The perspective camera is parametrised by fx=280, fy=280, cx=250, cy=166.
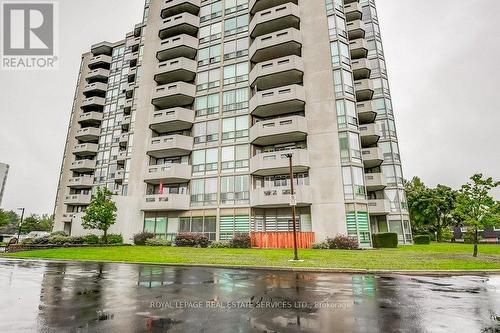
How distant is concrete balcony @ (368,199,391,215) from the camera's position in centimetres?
3462

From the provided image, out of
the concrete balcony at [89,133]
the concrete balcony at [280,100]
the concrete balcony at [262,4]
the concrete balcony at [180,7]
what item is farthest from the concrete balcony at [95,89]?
the concrete balcony at [280,100]

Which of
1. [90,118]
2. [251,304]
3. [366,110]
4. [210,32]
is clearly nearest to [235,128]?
[210,32]

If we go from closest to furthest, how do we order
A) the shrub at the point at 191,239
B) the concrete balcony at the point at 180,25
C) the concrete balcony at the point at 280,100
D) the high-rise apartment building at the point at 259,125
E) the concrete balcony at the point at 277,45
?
the high-rise apartment building at the point at 259,125
the shrub at the point at 191,239
the concrete balcony at the point at 280,100
the concrete balcony at the point at 277,45
the concrete balcony at the point at 180,25

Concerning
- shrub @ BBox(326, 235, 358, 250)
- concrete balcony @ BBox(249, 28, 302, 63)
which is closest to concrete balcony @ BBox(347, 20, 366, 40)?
concrete balcony @ BBox(249, 28, 302, 63)

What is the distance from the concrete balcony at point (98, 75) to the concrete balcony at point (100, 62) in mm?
2022

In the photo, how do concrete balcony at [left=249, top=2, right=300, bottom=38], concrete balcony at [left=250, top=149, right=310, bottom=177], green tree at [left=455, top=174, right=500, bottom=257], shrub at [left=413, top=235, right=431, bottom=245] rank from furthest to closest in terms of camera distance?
shrub at [left=413, top=235, right=431, bottom=245], concrete balcony at [left=249, top=2, right=300, bottom=38], concrete balcony at [left=250, top=149, right=310, bottom=177], green tree at [left=455, top=174, right=500, bottom=257]

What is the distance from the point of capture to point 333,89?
2912 centimetres

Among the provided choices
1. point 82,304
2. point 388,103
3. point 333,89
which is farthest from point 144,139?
point 388,103

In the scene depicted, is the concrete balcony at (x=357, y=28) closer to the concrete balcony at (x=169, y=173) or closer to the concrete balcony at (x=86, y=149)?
the concrete balcony at (x=169, y=173)

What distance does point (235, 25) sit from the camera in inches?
1453

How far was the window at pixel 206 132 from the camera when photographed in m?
33.5

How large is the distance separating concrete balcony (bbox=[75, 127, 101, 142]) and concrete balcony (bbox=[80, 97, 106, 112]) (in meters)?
5.27

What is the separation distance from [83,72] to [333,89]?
58247mm

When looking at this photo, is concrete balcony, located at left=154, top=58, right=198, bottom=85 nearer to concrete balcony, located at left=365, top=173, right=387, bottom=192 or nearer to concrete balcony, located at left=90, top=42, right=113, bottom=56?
concrete balcony, located at left=365, top=173, right=387, bottom=192
